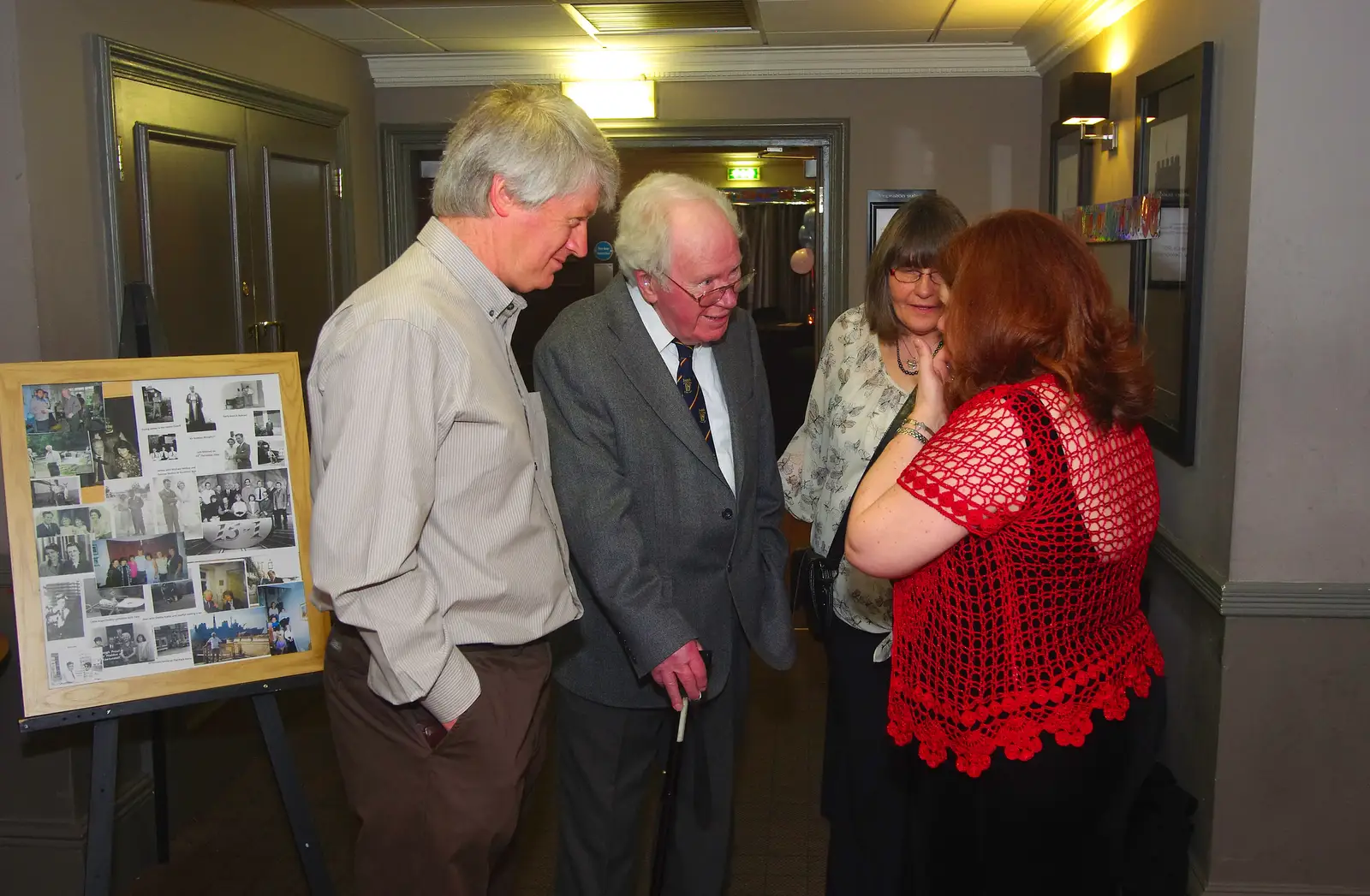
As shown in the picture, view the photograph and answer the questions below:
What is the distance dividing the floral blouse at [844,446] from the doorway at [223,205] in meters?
1.50

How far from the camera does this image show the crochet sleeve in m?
1.55

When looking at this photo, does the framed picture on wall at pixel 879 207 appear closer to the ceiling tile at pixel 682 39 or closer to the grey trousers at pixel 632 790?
the ceiling tile at pixel 682 39

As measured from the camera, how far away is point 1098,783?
172cm

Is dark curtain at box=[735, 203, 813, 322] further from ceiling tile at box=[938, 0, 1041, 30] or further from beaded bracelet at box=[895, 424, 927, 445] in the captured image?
beaded bracelet at box=[895, 424, 927, 445]

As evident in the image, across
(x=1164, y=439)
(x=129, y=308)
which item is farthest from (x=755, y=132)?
(x=129, y=308)

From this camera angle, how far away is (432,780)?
1699mm

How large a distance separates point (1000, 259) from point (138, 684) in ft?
5.77

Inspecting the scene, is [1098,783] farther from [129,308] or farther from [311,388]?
[129,308]

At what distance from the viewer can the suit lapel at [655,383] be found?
2104 mm

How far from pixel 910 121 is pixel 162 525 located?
153 inches

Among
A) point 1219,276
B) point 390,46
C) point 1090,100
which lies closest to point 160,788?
point 1219,276

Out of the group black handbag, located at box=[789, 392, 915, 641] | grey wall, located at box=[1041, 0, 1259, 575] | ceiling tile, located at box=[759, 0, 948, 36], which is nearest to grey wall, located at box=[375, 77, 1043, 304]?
ceiling tile, located at box=[759, 0, 948, 36]

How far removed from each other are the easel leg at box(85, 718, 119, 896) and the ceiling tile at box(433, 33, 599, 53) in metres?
3.34

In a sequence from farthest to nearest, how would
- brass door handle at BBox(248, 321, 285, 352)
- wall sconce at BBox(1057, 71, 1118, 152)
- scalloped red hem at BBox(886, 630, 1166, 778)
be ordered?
brass door handle at BBox(248, 321, 285, 352) < wall sconce at BBox(1057, 71, 1118, 152) < scalloped red hem at BBox(886, 630, 1166, 778)
